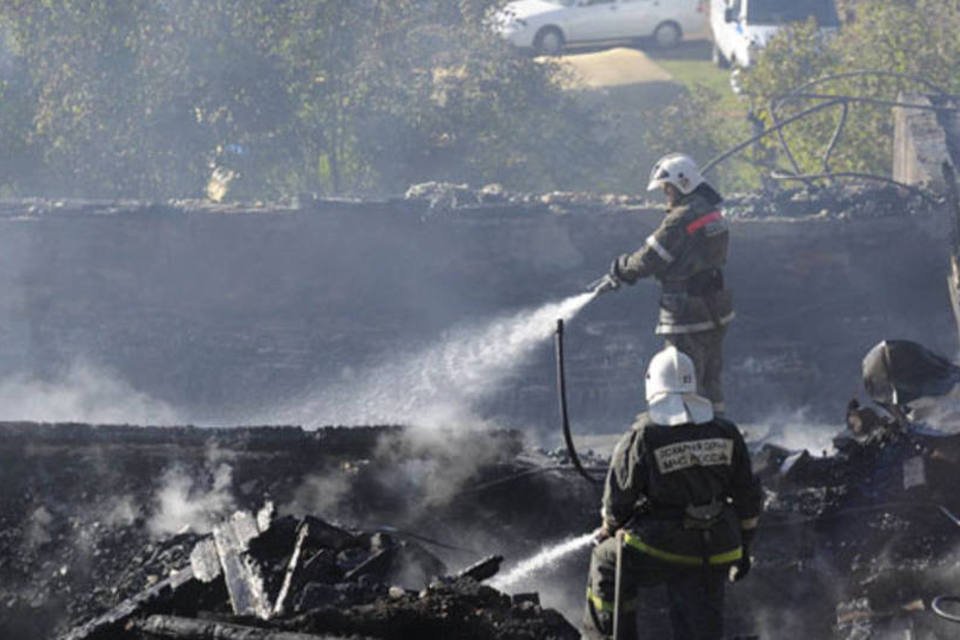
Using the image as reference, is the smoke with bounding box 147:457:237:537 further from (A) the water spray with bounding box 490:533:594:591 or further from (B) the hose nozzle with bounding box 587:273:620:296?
(B) the hose nozzle with bounding box 587:273:620:296

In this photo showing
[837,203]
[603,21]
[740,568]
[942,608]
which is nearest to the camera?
[740,568]

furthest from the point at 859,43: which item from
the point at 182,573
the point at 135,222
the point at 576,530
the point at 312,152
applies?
the point at 182,573

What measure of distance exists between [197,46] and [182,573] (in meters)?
12.3

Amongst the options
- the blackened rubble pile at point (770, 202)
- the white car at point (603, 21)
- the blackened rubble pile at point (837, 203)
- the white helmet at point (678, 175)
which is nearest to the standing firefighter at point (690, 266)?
the white helmet at point (678, 175)

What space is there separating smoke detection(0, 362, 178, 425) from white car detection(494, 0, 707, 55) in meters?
14.7

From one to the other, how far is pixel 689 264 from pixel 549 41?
18.7m

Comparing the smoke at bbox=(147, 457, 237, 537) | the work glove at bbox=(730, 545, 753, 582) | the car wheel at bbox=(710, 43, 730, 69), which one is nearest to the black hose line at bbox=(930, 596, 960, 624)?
the work glove at bbox=(730, 545, 753, 582)

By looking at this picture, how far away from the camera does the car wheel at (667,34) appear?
92.6 feet

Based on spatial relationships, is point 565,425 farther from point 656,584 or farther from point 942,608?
point 942,608

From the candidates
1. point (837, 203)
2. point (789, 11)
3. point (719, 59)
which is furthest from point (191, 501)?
point (719, 59)

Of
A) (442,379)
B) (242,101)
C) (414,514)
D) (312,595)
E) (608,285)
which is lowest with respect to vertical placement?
(442,379)

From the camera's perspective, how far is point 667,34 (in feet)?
92.9

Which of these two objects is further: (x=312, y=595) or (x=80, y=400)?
(x=80, y=400)

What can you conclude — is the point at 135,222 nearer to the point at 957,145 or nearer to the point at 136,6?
the point at 136,6
